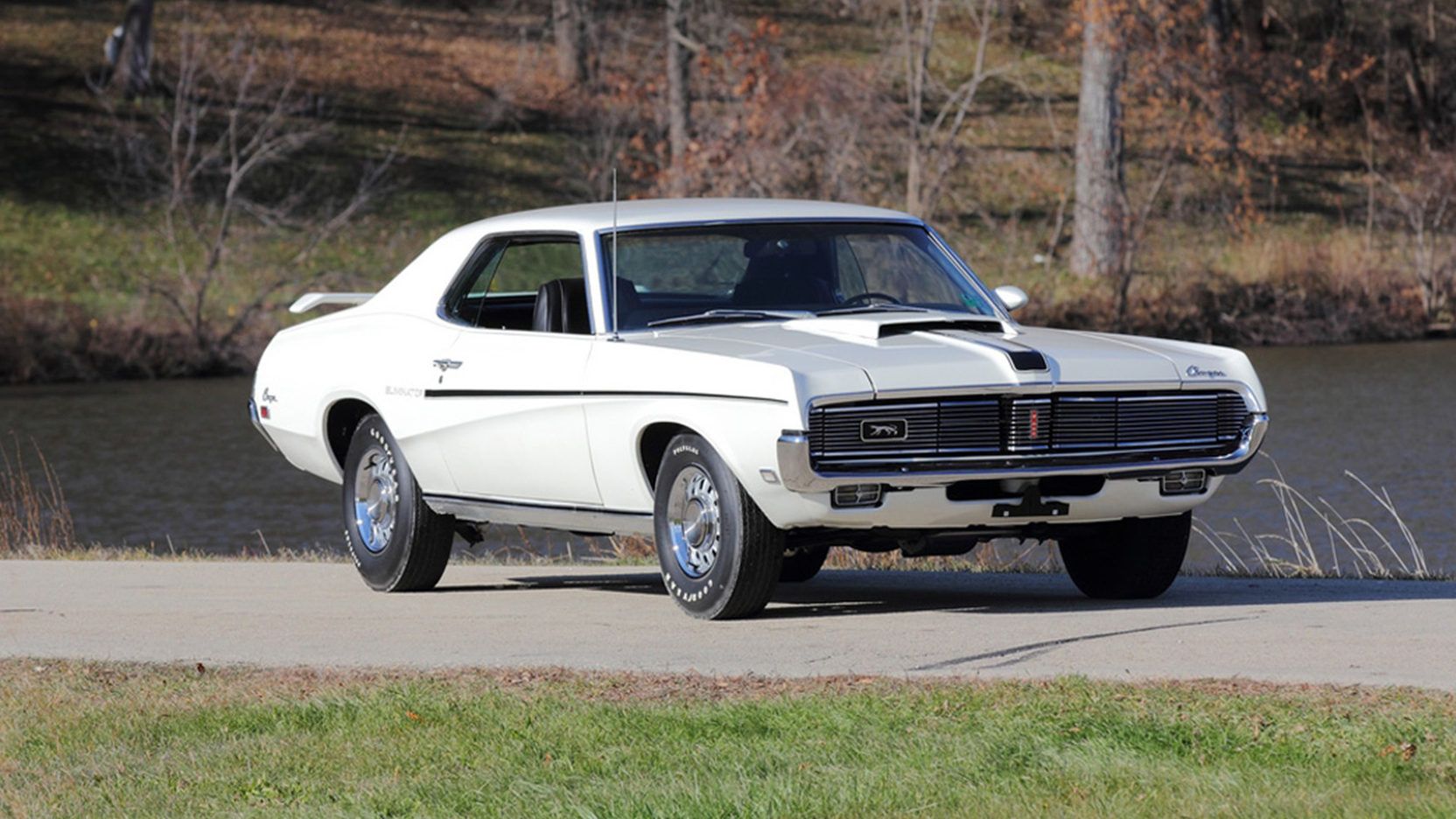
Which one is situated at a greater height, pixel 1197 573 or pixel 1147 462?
pixel 1147 462

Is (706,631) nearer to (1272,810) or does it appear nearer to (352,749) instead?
(352,749)

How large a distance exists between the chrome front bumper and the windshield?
137 centimetres

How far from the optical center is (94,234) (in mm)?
40812

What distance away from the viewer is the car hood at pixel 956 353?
9164 mm

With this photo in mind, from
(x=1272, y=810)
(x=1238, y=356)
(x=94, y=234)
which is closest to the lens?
(x=1272, y=810)

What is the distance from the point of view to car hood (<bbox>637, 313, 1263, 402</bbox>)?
30.1 ft

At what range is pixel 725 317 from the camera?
10258 millimetres

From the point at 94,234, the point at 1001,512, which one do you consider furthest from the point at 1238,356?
the point at 94,234

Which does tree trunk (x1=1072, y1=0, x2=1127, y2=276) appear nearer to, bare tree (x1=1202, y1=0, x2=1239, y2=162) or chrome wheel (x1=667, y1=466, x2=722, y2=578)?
bare tree (x1=1202, y1=0, x2=1239, y2=162)

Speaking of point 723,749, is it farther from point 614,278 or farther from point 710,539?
point 614,278

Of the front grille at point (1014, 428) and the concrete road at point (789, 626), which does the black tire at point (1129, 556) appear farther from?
A: the front grille at point (1014, 428)

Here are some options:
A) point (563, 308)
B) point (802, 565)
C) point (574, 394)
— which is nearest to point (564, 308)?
point (563, 308)

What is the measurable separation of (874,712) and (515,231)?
4525 millimetres

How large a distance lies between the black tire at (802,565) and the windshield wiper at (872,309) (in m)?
1.70
